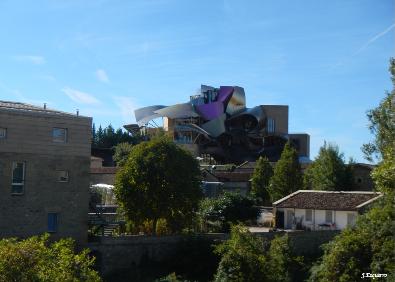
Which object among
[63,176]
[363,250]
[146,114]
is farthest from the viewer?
[146,114]

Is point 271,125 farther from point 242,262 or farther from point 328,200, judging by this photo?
point 242,262

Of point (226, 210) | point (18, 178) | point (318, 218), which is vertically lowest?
point (318, 218)

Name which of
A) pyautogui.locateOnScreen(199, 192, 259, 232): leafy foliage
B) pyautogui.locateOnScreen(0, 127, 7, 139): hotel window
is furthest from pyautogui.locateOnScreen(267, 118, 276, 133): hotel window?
pyautogui.locateOnScreen(0, 127, 7, 139): hotel window

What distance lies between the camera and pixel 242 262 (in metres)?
23.3

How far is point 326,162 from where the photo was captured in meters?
57.3

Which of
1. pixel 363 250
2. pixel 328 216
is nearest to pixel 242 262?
pixel 363 250

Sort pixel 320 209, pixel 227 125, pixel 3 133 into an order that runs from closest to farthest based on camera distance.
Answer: pixel 3 133
pixel 320 209
pixel 227 125

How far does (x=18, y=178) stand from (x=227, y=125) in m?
82.1

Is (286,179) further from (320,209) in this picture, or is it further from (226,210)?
(226,210)

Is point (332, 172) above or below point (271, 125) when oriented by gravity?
below

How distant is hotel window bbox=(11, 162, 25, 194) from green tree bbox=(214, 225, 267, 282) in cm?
1234

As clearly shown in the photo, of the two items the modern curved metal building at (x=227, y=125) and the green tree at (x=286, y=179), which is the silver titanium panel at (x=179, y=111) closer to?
the modern curved metal building at (x=227, y=125)

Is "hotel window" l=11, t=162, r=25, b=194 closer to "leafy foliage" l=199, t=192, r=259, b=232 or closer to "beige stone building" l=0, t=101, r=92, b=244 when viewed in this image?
"beige stone building" l=0, t=101, r=92, b=244

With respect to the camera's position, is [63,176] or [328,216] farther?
[328,216]
